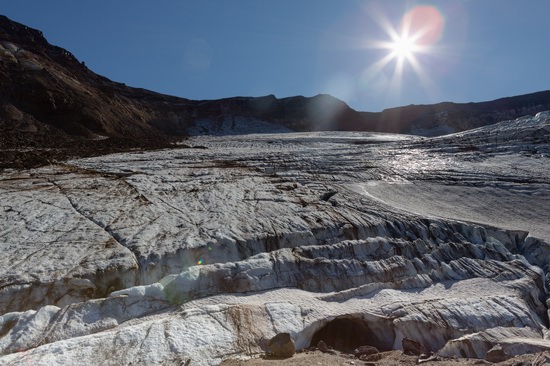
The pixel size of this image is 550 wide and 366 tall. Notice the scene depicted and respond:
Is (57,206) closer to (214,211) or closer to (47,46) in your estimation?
(214,211)

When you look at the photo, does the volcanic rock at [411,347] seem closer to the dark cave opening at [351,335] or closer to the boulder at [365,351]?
the dark cave opening at [351,335]

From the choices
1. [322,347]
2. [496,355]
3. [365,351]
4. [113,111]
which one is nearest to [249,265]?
[322,347]

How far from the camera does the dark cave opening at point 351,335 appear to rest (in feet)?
16.5

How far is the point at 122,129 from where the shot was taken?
27.0 meters

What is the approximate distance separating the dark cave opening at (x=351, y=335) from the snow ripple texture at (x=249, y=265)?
0.13 feet

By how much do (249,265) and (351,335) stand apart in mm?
1728

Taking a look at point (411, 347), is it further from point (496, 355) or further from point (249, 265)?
point (249, 265)

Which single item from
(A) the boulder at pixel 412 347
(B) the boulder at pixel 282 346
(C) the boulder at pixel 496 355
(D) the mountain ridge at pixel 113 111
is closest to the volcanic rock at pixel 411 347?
(A) the boulder at pixel 412 347

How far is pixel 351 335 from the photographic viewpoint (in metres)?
5.22

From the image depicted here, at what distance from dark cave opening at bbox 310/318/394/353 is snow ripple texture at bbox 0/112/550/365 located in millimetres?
38

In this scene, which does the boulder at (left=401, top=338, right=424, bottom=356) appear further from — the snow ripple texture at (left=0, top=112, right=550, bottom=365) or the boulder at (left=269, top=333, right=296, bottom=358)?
the boulder at (left=269, top=333, right=296, bottom=358)

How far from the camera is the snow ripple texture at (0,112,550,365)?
461cm

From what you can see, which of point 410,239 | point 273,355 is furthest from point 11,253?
point 410,239

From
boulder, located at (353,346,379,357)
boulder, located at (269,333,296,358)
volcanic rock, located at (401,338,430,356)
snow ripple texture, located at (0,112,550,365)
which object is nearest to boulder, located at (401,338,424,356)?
volcanic rock, located at (401,338,430,356)
